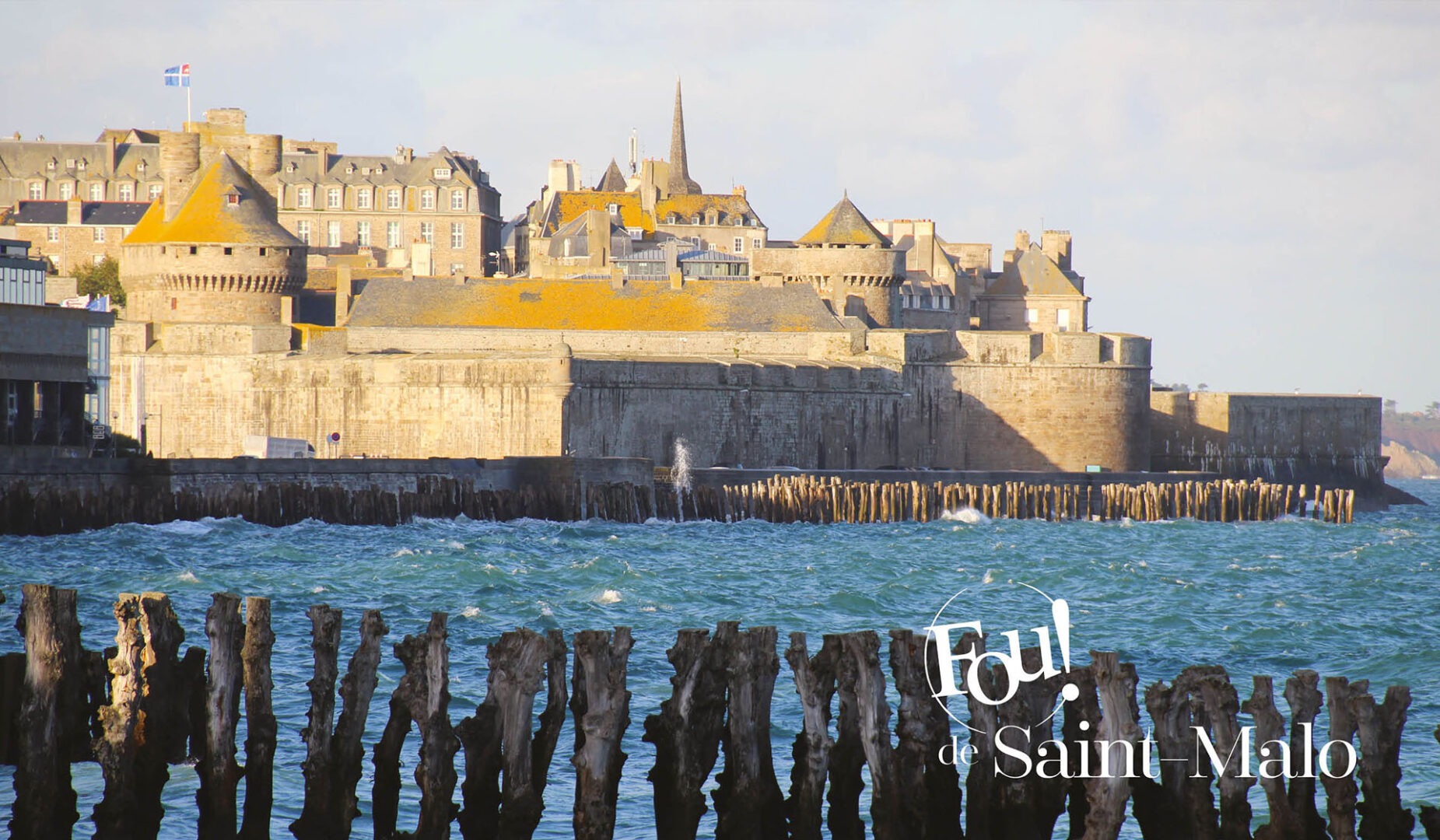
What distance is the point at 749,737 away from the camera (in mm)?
11969

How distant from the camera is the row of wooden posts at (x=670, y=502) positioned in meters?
34.2

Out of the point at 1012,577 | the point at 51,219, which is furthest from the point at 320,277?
the point at 1012,577

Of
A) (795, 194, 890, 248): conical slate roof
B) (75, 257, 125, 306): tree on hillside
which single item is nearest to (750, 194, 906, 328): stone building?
(795, 194, 890, 248): conical slate roof

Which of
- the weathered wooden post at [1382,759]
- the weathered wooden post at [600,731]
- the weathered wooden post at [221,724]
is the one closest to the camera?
the weathered wooden post at [1382,759]

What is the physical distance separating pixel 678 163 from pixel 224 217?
40018 millimetres

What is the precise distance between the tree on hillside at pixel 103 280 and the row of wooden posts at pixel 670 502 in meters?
27.8

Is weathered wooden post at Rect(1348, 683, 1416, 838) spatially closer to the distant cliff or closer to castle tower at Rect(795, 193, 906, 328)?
castle tower at Rect(795, 193, 906, 328)

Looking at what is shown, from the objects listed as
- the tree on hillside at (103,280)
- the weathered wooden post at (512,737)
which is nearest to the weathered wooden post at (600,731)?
the weathered wooden post at (512,737)

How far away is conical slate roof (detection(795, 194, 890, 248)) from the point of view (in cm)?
6141

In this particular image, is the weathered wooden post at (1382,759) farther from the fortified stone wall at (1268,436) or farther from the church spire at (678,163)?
the church spire at (678,163)

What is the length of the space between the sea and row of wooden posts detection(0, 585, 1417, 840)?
2.74 ft

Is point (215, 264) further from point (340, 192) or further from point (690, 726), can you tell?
point (690, 726)

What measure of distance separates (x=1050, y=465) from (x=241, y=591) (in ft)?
114

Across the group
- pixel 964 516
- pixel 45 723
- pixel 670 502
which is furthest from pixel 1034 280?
pixel 45 723
